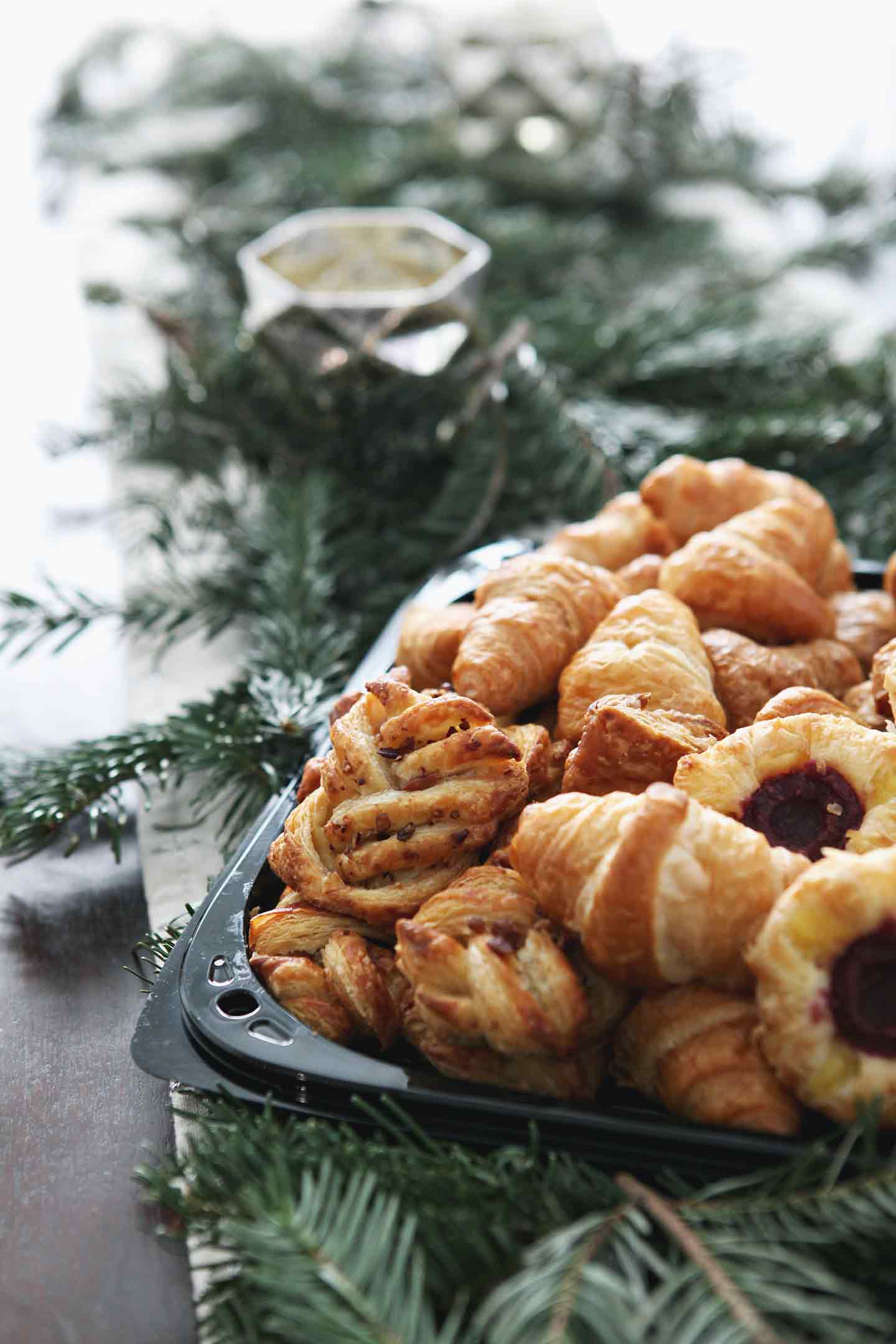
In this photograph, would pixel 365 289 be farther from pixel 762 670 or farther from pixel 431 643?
pixel 762 670

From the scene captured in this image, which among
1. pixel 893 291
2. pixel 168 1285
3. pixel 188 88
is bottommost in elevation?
pixel 893 291

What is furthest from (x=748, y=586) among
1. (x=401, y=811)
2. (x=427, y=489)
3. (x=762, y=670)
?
(x=427, y=489)

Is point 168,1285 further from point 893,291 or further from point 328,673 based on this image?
point 893,291

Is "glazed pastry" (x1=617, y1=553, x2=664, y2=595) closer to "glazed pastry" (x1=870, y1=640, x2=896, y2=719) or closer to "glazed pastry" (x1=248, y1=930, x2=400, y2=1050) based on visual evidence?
"glazed pastry" (x1=870, y1=640, x2=896, y2=719)

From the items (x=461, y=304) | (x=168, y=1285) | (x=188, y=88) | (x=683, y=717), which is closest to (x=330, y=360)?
(x=461, y=304)

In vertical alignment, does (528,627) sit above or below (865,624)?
above

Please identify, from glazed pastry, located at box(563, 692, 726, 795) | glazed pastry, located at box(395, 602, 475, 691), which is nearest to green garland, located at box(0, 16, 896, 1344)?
glazed pastry, located at box(395, 602, 475, 691)
